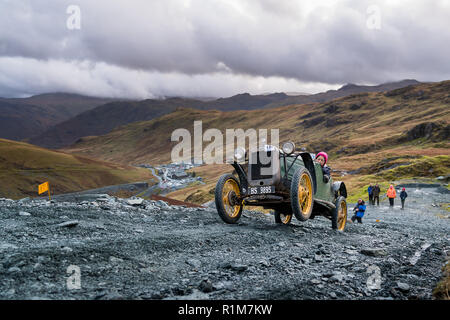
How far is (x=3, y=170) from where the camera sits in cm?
11400

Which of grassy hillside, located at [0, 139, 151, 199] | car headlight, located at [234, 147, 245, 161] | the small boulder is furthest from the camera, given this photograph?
grassy hillside, located at [0, 139, 151, 199]

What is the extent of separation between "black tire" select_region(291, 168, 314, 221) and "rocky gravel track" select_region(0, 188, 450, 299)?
→ 716 mm

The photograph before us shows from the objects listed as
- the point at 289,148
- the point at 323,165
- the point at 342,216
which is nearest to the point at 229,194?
the point at 289,148

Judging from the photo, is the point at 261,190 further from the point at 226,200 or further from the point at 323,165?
the point at 323,165

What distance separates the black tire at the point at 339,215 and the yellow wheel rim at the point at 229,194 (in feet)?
11.6

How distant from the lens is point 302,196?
10.1 metres

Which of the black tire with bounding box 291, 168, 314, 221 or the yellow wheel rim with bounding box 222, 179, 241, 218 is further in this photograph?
the yellow wheel rim with bounding box 222, 179, 241, 218

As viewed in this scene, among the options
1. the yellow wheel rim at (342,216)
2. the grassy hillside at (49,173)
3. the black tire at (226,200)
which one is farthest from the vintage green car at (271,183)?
the grassy hillside at (49,173)

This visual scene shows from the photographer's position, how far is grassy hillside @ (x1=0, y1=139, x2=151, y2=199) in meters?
101

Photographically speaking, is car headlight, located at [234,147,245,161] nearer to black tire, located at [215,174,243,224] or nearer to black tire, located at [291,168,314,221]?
black tire, located at [215,174,243,224]

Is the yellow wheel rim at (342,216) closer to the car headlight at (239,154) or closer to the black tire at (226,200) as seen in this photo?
the black tire at (226,200)

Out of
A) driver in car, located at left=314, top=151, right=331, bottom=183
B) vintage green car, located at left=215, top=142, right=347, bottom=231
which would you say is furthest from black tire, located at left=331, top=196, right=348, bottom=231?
driver in car, located at left=314, top=151, right=331, bottom=183

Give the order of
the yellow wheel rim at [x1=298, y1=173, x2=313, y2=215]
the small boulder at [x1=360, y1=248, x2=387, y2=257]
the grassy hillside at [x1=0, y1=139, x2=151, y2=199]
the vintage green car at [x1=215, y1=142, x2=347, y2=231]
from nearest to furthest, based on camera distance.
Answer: the small boulder at [x1=360, y1=248, x2=387, y2=257], the yellow wheel rim at [x1=298, y1=173, x2=313, y2=215], the vintage green car at [x1=215, y1=142, x2=347, y2=231], the grassy hillside at [x1=0, y1=139, x2=151, y2=199]
